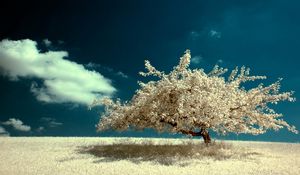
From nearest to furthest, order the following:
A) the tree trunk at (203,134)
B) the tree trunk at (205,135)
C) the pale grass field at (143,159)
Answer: the pale grass field at (143,159)
the tree trunk at (203,134)
the tree trunk at (205,135)

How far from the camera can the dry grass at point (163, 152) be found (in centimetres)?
2558

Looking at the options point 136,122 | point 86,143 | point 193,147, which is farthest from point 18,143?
point 193,147

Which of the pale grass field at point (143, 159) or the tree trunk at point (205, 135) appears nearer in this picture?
the pale grass field at point (143, 159)

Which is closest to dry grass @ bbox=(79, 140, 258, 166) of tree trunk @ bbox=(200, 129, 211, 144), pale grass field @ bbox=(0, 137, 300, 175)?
pale grass field @ bbox=(0, 137, 300, 175)

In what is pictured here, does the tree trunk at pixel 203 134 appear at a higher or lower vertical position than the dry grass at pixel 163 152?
higher

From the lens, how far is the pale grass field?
21375 mm

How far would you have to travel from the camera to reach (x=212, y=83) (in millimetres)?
28875

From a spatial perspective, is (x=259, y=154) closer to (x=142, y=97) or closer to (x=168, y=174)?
(x=142, y=97)

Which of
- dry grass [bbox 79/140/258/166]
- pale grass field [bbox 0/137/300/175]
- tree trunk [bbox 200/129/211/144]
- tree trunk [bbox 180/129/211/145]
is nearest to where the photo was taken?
pale grass field [bbox 0/137/300/175]

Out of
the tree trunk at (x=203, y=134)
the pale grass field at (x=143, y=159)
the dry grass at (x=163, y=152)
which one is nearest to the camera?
the pale grass field at (x=143, y=159)

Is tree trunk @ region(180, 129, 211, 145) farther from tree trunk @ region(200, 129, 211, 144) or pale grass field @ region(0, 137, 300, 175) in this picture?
pale grass field @ region(0, 137, 300, 175)

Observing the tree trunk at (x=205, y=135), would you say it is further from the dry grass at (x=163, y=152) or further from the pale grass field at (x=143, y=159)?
the pale grass field at (x=143, y=159)

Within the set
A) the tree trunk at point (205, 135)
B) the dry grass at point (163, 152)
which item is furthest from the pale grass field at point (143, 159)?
the tree trunk at point (205, 135)

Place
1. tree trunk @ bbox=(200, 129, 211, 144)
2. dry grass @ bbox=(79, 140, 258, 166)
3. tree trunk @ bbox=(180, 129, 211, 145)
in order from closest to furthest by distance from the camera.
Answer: dry grass @ bbox=(79, 140, 258, 166) → tree trunk @ bbox=(180, 129, 211, 145) → tree trunk @ bbox=(200, 129, 211, 144)
